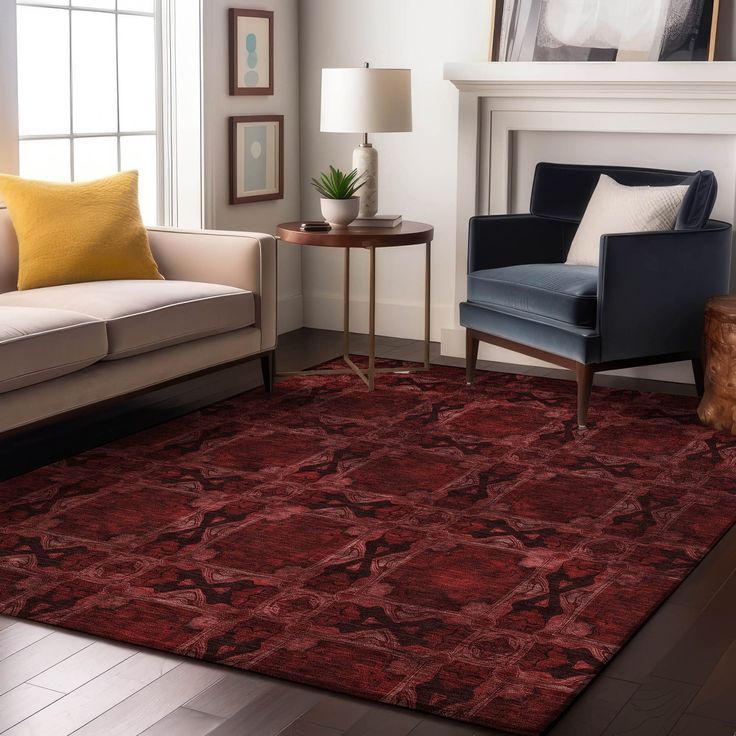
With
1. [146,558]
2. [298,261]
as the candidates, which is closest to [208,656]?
[146,558]

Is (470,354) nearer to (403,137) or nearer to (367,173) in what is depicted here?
(367,173)

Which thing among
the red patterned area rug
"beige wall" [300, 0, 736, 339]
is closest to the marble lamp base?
"beige wall" [300, 0, 736, 339]

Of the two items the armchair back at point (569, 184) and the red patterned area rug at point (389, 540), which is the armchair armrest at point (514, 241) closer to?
the armchair back at point (569, 184)

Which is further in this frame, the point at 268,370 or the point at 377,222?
the point at 377,222

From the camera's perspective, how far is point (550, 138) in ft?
17.6

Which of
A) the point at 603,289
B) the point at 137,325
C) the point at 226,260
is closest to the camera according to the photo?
the point at 137,325

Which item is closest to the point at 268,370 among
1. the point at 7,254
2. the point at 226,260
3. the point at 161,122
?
the point at 226,260

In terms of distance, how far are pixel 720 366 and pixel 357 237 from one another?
1.52 meters

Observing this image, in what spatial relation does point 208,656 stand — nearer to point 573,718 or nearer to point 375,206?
point 573,718

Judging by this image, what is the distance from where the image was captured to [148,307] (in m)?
4.14

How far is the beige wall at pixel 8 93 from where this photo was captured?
4.41m

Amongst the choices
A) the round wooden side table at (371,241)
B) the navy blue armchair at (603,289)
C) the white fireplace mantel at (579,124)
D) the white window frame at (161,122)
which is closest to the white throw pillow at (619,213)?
the navy blue armchair at (603,289)

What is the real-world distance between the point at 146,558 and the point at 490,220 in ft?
8.41

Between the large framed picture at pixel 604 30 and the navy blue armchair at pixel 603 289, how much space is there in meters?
0.52
